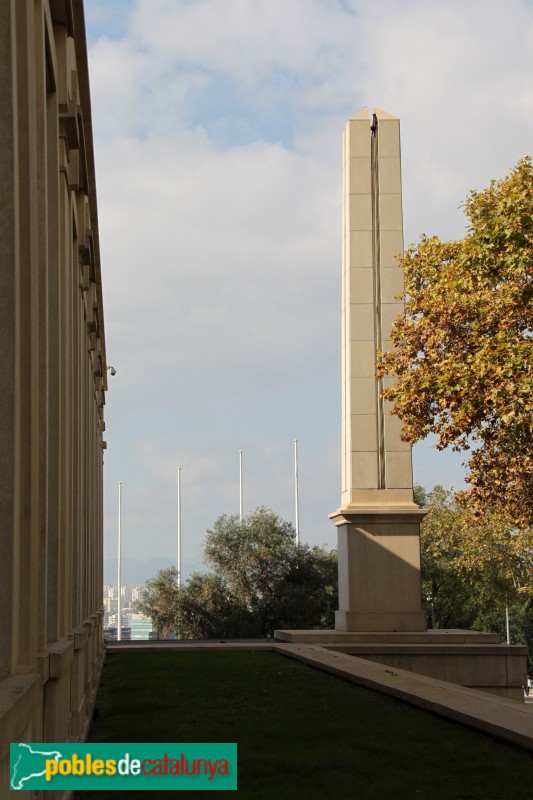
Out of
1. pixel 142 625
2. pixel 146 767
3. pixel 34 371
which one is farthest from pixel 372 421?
pixel 142 625

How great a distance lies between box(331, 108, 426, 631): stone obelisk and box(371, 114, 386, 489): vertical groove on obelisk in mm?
26

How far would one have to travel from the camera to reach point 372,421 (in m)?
25.8

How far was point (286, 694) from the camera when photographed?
14.5 metres

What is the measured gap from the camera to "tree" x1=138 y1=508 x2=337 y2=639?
43.8 meters

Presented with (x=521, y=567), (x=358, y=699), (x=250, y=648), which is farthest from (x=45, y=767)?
(x=521, y=567)

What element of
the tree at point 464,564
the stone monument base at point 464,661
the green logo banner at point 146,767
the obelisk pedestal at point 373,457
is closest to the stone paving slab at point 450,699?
the green logo banner at point 146,767

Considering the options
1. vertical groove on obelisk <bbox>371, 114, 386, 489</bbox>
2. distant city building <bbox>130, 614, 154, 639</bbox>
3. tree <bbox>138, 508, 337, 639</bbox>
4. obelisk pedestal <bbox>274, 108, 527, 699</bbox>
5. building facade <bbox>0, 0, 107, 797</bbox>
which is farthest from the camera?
distant city building <bbox>130, 614, 154, 639</bbox>

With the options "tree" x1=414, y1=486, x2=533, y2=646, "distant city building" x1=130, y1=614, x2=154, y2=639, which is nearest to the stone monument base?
"tree" x1=414, y1=486, x2=533, y2=646

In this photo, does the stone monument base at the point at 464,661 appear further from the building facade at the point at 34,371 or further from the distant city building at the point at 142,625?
the distant city building at the point at 142,625

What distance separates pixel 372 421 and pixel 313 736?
50.7 feet

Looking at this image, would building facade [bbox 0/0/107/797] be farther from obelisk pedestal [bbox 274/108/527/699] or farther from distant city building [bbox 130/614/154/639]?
distant city building [bbox 130/614/154/639]

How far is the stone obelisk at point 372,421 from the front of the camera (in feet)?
80.7

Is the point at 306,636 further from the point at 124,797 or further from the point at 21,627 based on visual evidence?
the point at 21,627

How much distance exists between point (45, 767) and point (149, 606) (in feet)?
142
